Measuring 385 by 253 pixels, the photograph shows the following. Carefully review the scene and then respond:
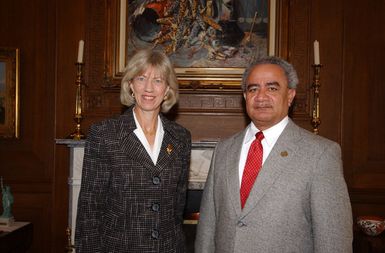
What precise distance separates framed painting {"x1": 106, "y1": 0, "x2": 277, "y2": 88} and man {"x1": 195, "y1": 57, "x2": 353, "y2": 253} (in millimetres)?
1846

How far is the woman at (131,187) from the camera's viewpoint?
6.44ft

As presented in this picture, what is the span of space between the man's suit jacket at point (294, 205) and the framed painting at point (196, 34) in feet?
6.74

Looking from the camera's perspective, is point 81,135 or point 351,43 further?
point 351,43

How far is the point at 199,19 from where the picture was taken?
3879 mm

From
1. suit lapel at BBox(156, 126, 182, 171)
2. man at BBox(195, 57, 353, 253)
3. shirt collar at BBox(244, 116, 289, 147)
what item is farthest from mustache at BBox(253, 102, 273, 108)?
suit lapel at BBox(156, 126, 182, 171)

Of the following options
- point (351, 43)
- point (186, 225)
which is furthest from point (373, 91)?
point (186, 225)

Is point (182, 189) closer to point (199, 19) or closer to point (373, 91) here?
point (199, 19)

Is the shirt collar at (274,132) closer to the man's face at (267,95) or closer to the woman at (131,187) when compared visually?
the man's face at (267,95)

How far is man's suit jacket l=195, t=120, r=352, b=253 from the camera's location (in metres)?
1.68

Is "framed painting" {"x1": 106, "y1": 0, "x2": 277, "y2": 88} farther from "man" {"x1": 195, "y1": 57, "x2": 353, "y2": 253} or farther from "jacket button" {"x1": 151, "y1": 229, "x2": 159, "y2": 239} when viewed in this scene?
"jacket button" {"x1": 151, "y1": 229, "x2": 159, "y2": 239}

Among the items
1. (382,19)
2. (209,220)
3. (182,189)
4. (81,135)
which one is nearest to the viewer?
(209,220)

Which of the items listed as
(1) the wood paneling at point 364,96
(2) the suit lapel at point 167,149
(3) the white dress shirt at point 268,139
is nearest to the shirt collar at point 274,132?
(3) the white dress shirt at point 268,139

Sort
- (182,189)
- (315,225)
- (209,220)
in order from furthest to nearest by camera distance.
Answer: (182,189) → (209,220) → (315,225)

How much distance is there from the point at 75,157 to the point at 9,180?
2.69 feet
